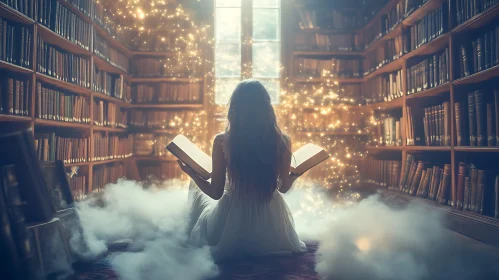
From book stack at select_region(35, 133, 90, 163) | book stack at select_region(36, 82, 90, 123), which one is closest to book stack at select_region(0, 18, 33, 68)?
book stack at select_region(36, 82, 90, 123)

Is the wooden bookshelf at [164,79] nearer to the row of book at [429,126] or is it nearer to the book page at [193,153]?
the row of book at [429,126]

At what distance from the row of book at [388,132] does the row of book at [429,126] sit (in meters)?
0.28

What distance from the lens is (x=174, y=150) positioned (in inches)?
76.2

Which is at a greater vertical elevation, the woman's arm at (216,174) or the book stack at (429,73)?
the book stack at (429,73)

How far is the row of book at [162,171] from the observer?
4.83 metres

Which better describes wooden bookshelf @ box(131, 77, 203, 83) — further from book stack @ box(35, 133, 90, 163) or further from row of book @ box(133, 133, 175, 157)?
book stack @ box(35, 133, 90, 163)

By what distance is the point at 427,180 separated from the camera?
3.12 metres

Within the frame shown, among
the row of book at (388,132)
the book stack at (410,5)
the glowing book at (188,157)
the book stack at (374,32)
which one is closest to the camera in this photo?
the glowing book at (188,157)

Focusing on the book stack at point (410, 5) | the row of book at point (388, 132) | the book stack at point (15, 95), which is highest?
the book stack at point (410, 5)

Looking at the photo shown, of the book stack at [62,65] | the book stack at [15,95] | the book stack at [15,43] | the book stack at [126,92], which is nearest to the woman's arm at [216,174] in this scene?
the book stack at [15,95]

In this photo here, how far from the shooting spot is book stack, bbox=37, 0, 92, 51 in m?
2.78

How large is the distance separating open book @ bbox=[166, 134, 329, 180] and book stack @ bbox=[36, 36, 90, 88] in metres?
1.47

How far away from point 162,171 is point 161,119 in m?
0.69

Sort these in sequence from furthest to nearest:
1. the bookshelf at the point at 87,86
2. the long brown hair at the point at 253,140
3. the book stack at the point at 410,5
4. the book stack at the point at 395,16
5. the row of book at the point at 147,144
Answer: the row of book at the point at 147,144 < the book stack at the point at 395,16 < the book stack at the point at 410,5 < the bookshelf at the point at 87,86 < the long brown hair at the point at 253,140
